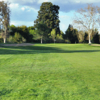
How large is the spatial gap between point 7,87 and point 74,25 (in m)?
40.0

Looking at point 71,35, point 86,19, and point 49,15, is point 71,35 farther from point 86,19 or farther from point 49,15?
point 86,19

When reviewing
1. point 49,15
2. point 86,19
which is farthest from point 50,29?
point 86,19

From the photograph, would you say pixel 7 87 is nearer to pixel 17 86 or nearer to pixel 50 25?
pixel 17 86

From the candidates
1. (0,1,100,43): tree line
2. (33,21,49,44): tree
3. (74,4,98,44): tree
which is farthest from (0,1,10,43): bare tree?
(74,4,98,44): tree

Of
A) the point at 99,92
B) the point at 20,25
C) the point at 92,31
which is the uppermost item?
the point at 20,25

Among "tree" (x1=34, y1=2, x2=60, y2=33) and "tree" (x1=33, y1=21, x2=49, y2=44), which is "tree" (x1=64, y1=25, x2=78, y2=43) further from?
"tree" (x1=33, y1=21, x2=49, y2=44)

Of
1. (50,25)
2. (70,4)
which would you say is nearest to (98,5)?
(70,4)

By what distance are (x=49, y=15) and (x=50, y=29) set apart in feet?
21.5

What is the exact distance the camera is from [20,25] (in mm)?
65000

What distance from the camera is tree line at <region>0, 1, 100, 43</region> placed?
4278 cm

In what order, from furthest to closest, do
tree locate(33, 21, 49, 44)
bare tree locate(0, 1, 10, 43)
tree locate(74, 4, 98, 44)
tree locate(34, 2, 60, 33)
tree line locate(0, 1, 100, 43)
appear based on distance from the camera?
tree locate(34, 2, 60, 33) < tree locate(33, 21, 49, 44) < bare tree locate(0, 1, 10, 43) < tree line locate(0, 1, 100, 43) < tree locate(74, 4, 98, 44)

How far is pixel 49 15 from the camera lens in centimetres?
6688

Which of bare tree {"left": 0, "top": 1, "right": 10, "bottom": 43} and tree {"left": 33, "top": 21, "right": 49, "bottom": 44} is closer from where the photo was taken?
bare tree {"left": 0, "top": 1, "right": 10, "bottom": 43}

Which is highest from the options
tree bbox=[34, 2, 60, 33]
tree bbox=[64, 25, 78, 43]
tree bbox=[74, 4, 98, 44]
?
tree bbox=[34, 2, 60, 33]
